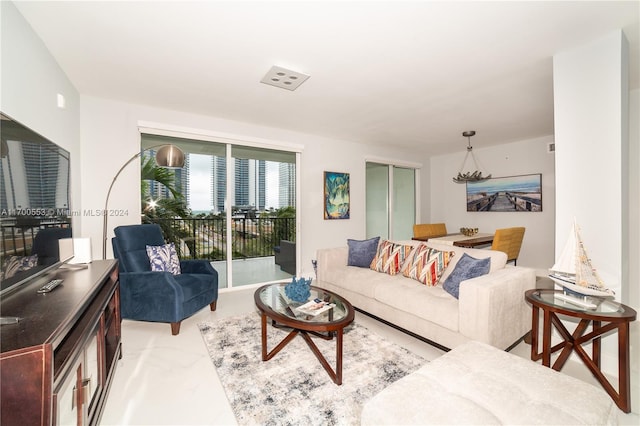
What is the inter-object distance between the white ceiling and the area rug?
2415 millimetres

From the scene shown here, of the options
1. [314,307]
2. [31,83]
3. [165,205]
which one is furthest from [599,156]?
[165,205]

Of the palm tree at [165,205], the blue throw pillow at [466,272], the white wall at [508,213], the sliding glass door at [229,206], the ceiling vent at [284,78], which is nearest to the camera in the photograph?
the blue throw pillow at [466,272]

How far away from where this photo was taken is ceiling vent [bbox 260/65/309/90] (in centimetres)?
260

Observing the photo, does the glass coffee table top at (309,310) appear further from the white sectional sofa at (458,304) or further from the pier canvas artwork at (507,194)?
the pier canvas artwork at (507,194)

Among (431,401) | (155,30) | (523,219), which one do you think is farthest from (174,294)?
(523,219)

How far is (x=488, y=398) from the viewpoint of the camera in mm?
1144

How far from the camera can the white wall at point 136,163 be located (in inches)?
127

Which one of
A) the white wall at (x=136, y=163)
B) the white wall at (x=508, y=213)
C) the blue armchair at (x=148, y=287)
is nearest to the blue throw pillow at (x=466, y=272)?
the blue armchair at (x=148, y=287)

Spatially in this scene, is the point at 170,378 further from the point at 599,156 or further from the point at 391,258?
the point at 599,156

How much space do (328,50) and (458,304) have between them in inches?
88.0

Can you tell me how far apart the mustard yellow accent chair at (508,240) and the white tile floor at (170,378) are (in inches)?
78.3

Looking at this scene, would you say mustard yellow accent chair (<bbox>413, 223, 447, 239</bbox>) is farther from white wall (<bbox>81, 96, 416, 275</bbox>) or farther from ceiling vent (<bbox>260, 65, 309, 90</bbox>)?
ceiling vent (<bbox>260, 65, 309, 90</bbox>)

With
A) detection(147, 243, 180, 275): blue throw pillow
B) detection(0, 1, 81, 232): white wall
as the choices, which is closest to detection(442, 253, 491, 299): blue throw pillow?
detection(147, 243, 180, 275): blue throw pillow

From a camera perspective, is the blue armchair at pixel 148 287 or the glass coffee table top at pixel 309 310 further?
the blue armchair at pixel 148 287
